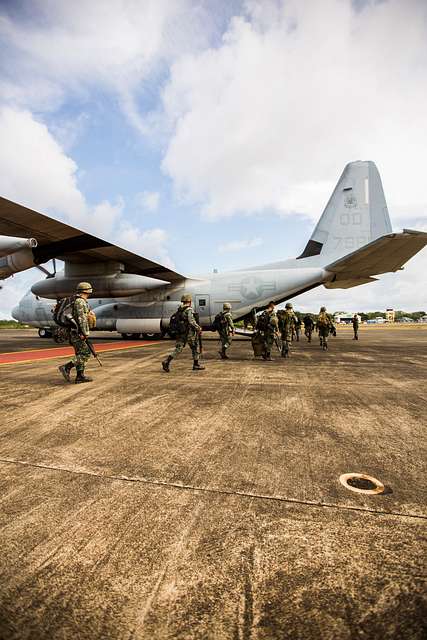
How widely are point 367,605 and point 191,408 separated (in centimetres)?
332

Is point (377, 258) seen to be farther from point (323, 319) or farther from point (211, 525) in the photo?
point (211, 525)

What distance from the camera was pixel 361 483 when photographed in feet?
8.24

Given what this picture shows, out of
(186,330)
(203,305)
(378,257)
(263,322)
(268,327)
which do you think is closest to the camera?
(186,330)

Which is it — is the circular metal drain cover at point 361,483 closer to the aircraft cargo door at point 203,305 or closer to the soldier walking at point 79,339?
the soldier walking at point 79,339

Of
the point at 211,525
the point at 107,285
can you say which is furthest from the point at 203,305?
the point at 211,525

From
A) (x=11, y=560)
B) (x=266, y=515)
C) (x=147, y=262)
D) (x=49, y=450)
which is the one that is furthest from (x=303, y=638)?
(x=147, y=262)

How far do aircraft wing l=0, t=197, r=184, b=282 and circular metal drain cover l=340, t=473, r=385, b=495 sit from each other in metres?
11.9

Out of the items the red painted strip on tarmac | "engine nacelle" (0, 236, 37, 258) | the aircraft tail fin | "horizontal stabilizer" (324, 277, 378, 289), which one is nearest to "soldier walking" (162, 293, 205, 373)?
the red painted strip on tarmac

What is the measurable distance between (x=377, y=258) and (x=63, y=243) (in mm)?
13528

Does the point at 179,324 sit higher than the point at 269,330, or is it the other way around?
the point at 179,324

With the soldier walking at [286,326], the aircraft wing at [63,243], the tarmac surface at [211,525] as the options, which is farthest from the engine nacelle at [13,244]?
the soldier walking at [286,326]

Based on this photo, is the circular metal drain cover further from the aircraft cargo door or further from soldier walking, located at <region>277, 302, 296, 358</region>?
the aircraft cargo door

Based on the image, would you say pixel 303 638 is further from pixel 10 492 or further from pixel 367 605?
pixel 10 492

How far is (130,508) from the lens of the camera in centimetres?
218
